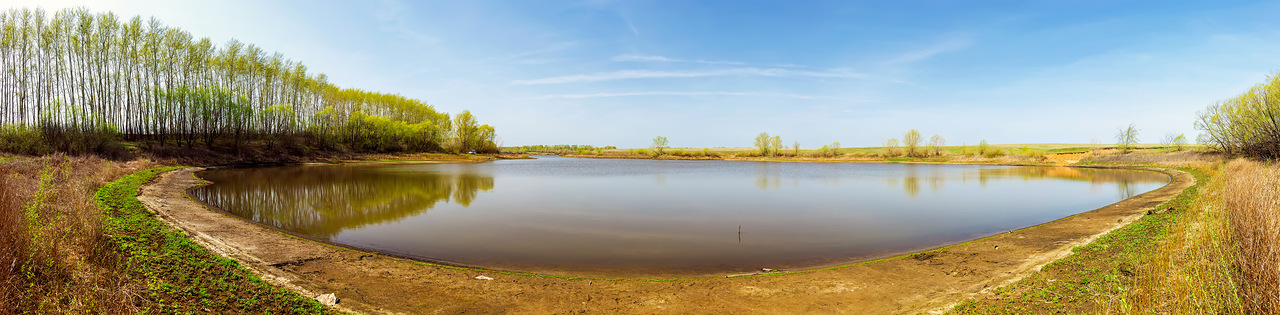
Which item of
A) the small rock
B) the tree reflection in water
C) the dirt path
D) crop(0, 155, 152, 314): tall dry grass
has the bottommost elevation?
the dirt path

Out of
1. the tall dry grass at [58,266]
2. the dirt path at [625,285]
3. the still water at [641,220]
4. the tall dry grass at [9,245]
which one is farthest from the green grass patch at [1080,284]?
the tall dry grass at [9,245]

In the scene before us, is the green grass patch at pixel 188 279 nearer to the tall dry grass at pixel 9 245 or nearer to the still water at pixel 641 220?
the tall dry grass at pixel 9 245

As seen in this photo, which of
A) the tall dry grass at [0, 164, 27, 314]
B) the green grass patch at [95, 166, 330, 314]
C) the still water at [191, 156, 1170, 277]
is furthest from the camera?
the still water at [191, 156, 1170, 277]

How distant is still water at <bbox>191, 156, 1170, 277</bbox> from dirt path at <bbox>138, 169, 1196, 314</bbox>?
0.92 metres

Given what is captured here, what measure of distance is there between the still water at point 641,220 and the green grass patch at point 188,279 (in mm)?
A: 2643

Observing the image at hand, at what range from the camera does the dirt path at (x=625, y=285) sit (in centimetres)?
562

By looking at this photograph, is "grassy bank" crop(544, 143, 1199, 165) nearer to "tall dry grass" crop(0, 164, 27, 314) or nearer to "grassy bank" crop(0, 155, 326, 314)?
"grassy bank" crop(0, 155, 326, 314)

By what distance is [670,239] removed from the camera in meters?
9.98

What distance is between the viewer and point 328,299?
213 inches

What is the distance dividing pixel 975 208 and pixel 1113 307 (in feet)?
44.8

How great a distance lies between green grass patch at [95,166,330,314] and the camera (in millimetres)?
4695

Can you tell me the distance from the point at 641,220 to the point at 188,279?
29.2 feet

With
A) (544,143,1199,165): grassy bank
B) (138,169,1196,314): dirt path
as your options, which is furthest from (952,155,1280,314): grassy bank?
(544,143,1199,165): grassy bank

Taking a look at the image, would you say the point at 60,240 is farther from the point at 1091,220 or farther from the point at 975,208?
the point at 975,208
